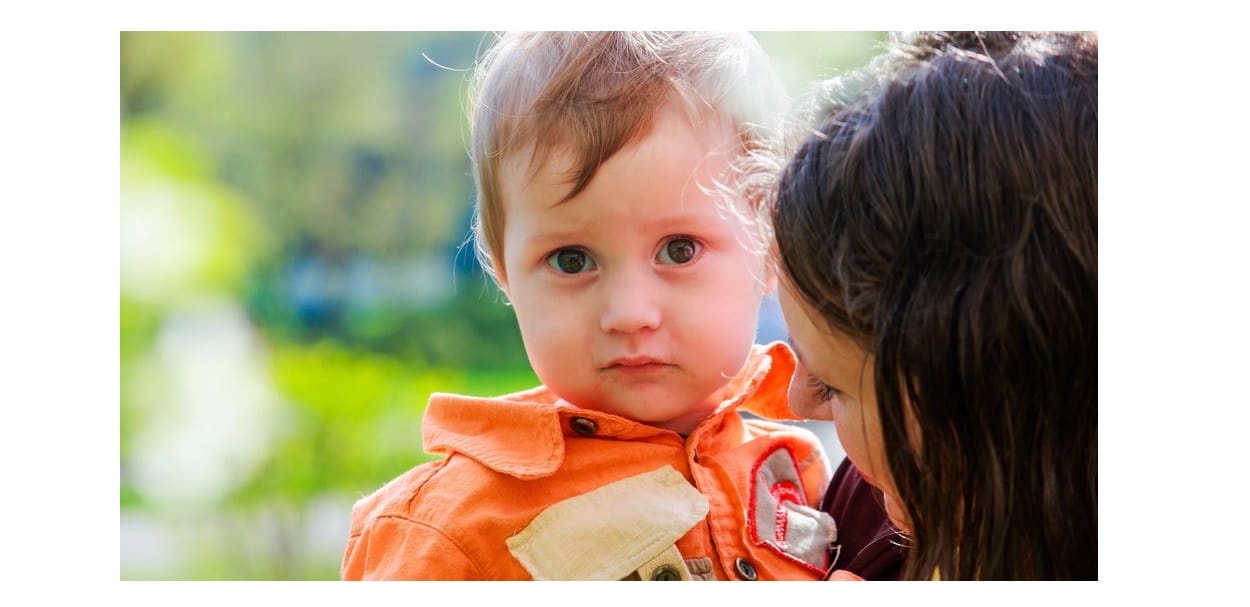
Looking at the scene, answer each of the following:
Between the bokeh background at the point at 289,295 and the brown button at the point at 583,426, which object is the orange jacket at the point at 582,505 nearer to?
the brown button at the point at 583,426

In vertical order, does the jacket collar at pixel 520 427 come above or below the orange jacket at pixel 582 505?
above

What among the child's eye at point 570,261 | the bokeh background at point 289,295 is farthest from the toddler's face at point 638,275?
the bokeh background at point 289,295

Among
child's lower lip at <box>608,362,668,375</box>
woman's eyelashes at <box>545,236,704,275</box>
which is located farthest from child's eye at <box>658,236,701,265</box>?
child's lower lip at <box>608,362,668,375</box>

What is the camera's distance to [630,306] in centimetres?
122

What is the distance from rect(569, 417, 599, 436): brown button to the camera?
1284 millimetres

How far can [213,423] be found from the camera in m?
2.86

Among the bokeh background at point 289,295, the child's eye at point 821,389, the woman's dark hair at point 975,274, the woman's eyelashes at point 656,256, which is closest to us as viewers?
the woman's dark hair at point 975,274

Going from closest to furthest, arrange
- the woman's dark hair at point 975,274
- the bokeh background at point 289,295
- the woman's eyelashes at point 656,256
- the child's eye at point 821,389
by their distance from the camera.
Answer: the woman's dark hair at point 975,274
the child's eye at point 821,389
the woman's eyelashes at point 656,256
the bokeh background at point 289,295

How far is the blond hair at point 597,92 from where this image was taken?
121 centimetres

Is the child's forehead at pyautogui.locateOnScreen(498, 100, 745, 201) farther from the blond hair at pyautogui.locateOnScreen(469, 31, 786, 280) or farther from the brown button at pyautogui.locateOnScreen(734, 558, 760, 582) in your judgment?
the brown button at pyautogui.locateOnScreen(734, 558, 760, 582)

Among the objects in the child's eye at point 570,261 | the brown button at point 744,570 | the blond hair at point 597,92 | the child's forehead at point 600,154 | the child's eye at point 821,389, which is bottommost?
the brown button at point 744,570

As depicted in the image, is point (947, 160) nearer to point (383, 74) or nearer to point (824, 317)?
point (824, 317)
